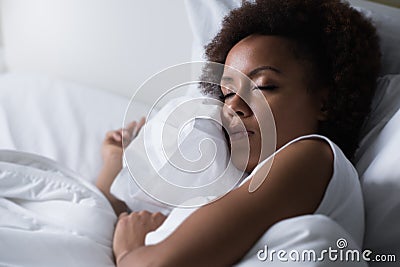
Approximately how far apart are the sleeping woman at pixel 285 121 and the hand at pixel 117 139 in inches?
12.0

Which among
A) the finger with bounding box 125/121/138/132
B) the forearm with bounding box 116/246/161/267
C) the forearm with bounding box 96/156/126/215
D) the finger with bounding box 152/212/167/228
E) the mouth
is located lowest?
the forearm with bounding box 96/156/126/215

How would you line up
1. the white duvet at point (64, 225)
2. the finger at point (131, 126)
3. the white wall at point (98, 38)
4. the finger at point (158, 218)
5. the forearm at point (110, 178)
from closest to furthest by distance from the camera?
1. the white duvet at point (64, 225)
2. the finger at point (158, 218)
3. the forearm at point (110, 178)
4. the finger at point (131, 126)
5. the white wall at point (98, 38)

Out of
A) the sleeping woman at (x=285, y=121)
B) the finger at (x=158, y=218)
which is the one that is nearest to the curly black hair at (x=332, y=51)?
the sleeping woman at (x=285, y=121)

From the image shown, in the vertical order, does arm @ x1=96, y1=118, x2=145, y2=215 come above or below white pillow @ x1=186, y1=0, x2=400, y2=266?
below

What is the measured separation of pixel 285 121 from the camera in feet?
3.13

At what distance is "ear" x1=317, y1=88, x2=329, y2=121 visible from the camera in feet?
3.25

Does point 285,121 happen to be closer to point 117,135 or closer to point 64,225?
point 64,225

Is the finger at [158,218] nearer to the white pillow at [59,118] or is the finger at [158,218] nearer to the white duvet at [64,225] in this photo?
the white duvet at [64,225]

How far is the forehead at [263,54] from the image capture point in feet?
3.13

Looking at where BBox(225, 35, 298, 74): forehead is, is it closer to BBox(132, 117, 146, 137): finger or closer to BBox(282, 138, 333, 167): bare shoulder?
BBox(282, 138, 333, 167): bare shoulder

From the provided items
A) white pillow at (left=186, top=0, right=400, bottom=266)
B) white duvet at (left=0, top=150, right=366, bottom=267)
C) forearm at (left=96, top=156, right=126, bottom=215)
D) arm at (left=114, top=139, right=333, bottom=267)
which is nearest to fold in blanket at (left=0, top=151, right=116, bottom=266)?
white duvet at (left=0, top=150, right=366, bottom=267)

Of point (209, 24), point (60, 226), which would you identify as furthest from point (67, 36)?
point (60, 226)

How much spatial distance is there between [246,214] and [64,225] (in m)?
0.39

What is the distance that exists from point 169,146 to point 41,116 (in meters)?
0.64
